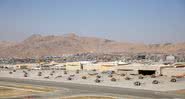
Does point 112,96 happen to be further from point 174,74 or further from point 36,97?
point 174,74

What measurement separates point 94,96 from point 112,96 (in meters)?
3.69

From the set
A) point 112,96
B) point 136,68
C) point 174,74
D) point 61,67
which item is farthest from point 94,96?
point 61,67

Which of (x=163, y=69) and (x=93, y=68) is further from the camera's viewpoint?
(x=93, y=68)

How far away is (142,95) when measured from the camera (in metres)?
72.2

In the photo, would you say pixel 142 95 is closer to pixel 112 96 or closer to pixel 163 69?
pixel 112 96

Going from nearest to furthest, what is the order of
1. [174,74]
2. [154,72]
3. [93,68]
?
[174,74]
[154,72]
[93,68]

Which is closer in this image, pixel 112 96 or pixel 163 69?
pixel 112 96

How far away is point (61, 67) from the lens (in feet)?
614

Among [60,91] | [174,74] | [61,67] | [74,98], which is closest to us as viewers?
[74,98]

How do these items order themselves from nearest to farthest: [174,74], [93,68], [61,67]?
[174,74] → [93,68] → [61,67]

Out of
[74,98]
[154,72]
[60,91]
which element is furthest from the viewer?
[154,72]

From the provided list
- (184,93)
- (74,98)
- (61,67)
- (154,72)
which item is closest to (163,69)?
(154,72)

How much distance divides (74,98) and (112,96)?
7.51 metres

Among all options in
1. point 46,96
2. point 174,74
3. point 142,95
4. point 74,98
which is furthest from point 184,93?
point 174,74
